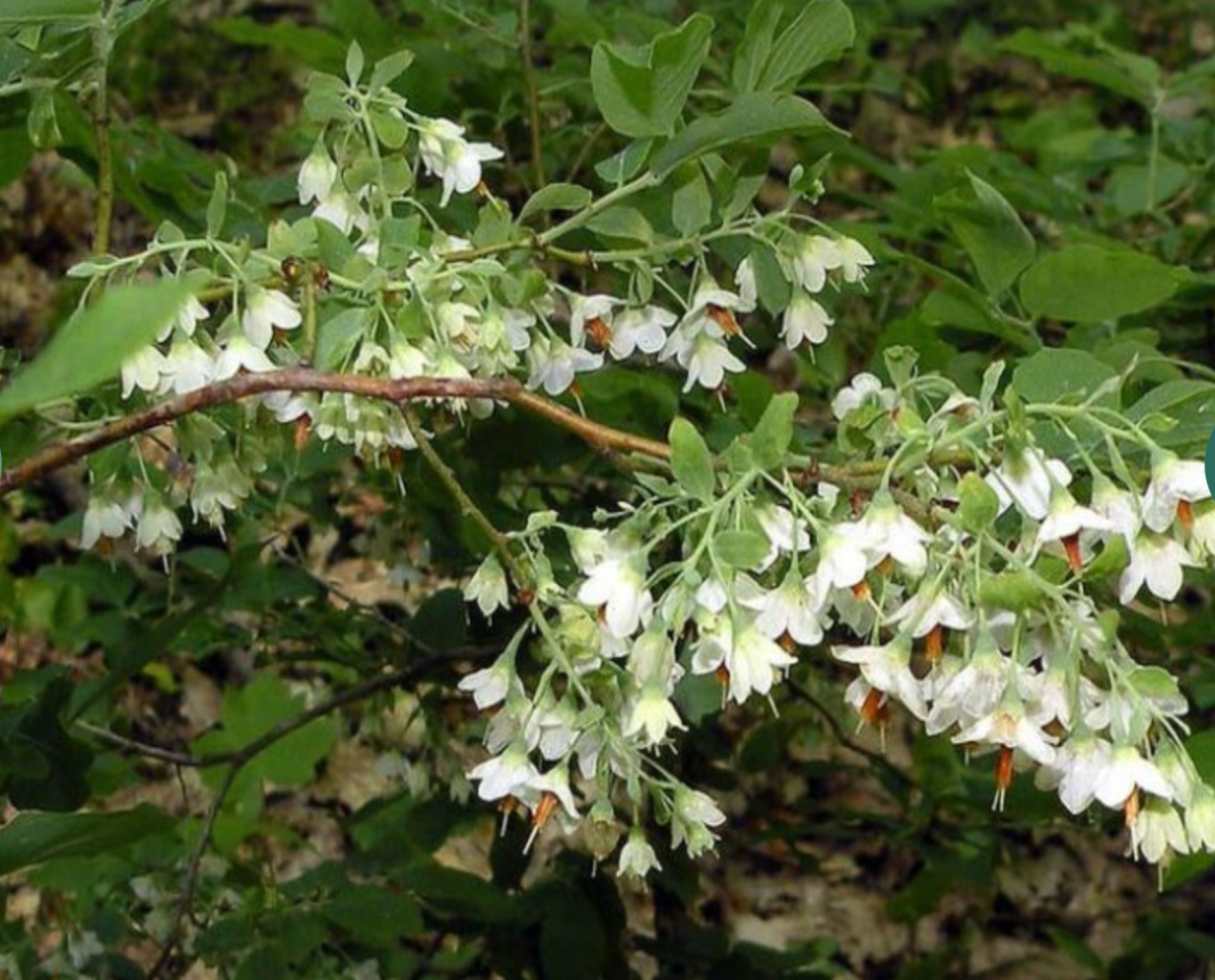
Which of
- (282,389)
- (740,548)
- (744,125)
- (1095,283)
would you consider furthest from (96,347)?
(1095,283)

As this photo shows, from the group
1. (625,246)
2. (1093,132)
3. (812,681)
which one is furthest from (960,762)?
(1093,132)

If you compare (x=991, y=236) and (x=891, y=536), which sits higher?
(x=891, y=536)

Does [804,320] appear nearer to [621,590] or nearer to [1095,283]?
[1095,283]

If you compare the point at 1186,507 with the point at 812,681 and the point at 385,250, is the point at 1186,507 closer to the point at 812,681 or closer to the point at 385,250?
the point at 385,250

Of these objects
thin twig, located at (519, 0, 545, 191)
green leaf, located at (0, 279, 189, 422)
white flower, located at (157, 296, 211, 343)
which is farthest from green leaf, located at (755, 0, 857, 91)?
green leaf, located at (0, 279, 189, 422)

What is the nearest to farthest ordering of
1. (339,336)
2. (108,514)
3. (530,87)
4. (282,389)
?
(282,389) → (339,336) → (108,514) → (530,87)

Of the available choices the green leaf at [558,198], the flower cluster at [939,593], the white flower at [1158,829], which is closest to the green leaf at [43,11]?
the green leaf at [558,198]
